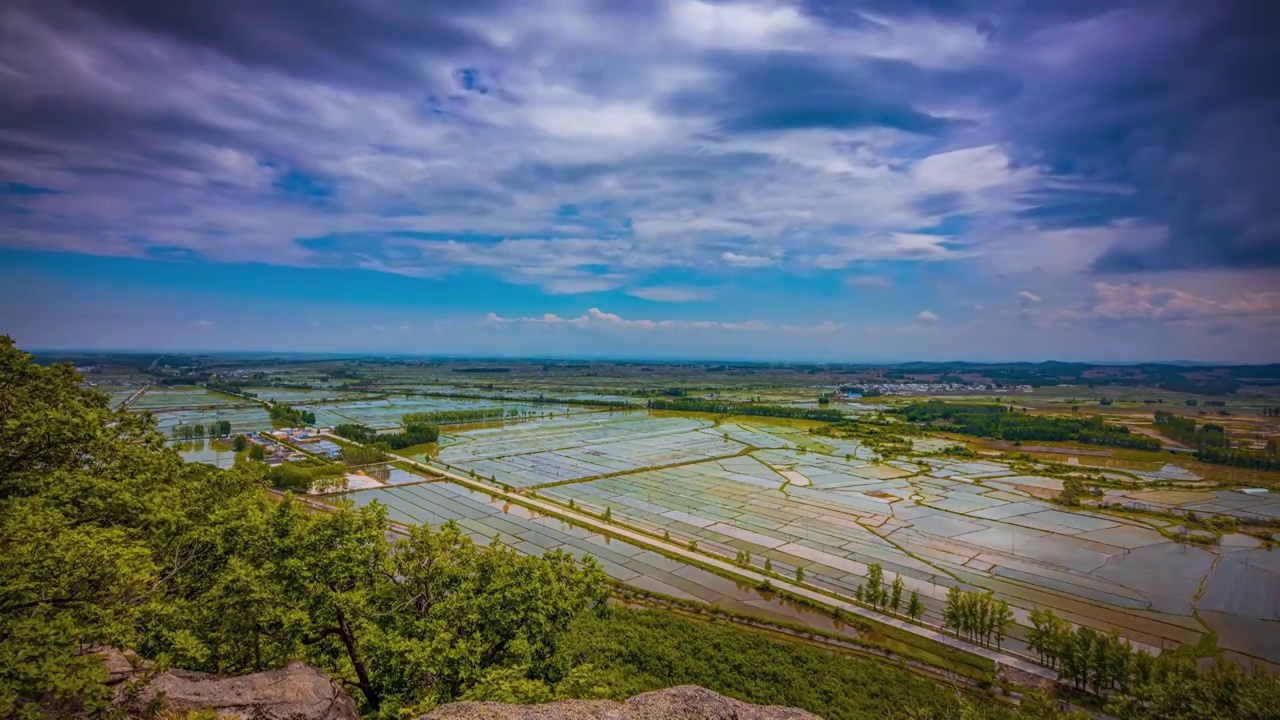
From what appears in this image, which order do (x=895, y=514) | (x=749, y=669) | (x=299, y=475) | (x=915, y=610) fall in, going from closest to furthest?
1. (x=749, y=669)
2. (x=915, y=610)
3. (x=895, y=514)
4. (x=299, y=475)

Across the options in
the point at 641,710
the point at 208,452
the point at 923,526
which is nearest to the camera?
the point at 641,710

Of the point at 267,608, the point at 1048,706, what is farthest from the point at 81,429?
the point at 1048,706

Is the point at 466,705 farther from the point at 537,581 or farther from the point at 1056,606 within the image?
the point at 1056,606

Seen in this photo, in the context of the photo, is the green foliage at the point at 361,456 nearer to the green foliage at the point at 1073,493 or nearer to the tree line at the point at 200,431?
the tree line at the point at 200,431

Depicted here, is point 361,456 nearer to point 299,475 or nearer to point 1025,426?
point 299,475

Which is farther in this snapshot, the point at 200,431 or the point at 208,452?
the point at 200,431

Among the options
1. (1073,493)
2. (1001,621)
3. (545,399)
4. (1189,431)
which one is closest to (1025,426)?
(1189,431)
